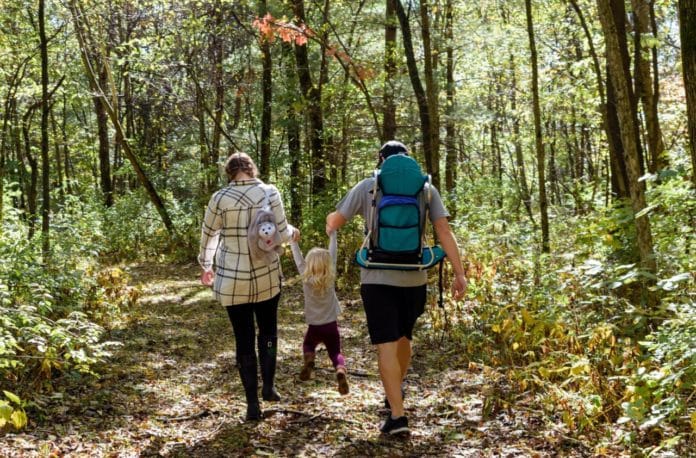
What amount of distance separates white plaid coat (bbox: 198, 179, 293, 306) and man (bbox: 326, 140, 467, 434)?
0.66 meters

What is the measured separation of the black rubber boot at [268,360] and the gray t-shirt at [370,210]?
1.08 metres

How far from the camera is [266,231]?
5016 mm

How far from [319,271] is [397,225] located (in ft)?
4.26

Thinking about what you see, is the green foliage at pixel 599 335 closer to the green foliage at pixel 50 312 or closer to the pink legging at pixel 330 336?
the pink legging at pixel 330 336

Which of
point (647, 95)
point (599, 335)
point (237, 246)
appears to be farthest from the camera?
point (647, 95)

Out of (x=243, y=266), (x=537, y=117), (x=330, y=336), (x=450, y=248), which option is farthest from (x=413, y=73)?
(x=243, y=266)

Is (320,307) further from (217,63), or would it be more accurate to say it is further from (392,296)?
(217,63)

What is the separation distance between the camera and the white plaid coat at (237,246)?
5070 millimetres

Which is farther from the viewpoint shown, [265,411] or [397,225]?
[265,411]

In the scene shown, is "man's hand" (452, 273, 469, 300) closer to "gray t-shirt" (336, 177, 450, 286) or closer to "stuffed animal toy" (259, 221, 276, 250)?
"gray t-shirt" (336, 177, 450, 286)

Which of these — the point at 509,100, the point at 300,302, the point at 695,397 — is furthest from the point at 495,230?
the point at 509,100

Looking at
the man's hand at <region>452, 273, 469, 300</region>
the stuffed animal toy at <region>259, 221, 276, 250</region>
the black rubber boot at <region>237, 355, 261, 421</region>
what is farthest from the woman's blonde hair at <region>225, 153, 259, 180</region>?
the man's hand at <region>452, 273, 469, 300</region>

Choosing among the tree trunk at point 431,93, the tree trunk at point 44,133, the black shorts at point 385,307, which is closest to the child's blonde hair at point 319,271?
the black shorts at point 385,307

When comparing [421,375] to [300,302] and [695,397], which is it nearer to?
[695,397]
